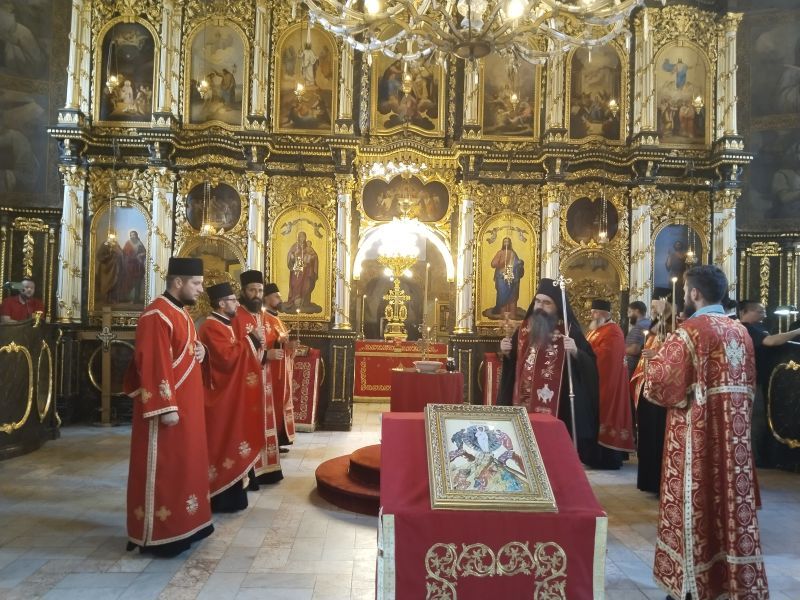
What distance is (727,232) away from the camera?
11.4m

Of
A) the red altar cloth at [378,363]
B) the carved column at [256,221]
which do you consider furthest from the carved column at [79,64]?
the red altar cloth at [378,363]

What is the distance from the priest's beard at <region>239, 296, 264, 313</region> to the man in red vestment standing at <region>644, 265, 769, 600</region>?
4.48 meters

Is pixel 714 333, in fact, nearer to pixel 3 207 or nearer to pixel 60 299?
pixel 60 299

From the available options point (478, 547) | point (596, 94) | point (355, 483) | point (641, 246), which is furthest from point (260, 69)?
point (478, 547)

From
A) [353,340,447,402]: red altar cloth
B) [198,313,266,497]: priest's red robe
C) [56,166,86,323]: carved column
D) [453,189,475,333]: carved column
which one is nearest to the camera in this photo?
[198,313,266,497]: priest's red robe

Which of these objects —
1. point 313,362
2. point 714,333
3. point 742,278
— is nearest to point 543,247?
point 742,278

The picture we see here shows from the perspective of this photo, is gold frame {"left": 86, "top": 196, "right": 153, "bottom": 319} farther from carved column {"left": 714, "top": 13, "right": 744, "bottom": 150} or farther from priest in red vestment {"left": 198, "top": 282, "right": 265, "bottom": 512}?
carved column {"left": 714, "top": 13, "right": 744, "bottom": 150}

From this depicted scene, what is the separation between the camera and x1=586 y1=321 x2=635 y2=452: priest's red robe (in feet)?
27.0

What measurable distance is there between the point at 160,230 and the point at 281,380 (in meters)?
4.60

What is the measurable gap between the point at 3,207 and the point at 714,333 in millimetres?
11674

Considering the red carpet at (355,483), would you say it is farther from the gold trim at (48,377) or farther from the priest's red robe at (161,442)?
the gold trim at (48,377)

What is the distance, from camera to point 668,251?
1161cm

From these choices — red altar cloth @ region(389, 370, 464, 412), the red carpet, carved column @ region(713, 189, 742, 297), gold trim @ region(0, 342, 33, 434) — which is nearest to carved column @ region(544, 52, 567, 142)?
carved column @ region(713, 189, 742, 297)

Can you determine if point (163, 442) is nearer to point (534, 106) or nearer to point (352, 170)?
point (352, 170)
